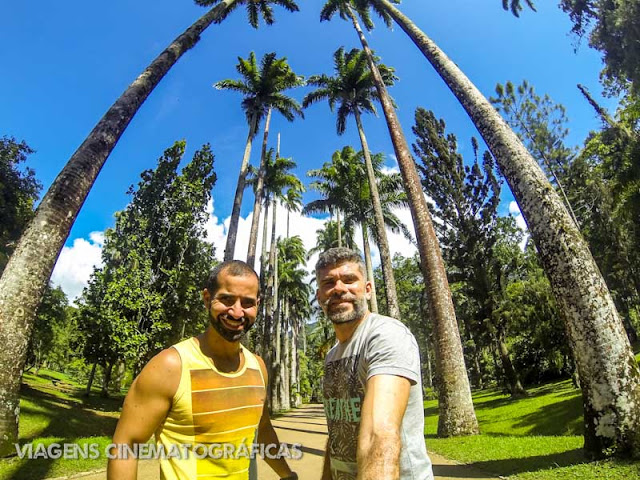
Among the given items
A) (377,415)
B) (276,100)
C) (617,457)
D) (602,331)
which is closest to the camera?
(377,415)

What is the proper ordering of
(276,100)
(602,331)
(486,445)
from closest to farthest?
(602,331) < (486,445) < (276,100)

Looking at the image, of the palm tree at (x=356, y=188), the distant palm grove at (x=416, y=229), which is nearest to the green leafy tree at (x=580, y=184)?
the distant palm grove at (x=416, y=229)

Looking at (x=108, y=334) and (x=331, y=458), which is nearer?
(x=331, y=458)

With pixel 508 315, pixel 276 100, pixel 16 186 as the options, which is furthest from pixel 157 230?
pixel 508 315

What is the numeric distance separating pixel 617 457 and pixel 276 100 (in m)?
22.3

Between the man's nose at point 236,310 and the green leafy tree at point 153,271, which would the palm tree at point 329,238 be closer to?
the green leafy tree at point 153,271

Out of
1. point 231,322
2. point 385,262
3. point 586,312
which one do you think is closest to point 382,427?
point 231,322

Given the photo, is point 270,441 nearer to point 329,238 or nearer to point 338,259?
point 338,259

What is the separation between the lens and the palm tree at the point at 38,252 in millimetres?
5410

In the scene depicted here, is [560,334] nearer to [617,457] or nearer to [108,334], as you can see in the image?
[617,457]

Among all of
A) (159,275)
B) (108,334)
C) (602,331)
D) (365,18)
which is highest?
(365,18)

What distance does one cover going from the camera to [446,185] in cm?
2153

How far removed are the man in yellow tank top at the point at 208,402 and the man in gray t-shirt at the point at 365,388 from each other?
51cm

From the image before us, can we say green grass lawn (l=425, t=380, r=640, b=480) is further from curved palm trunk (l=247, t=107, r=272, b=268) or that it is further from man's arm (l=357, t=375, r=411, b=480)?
curved palm trunk (l=247, t=107, r=272, b=268)
